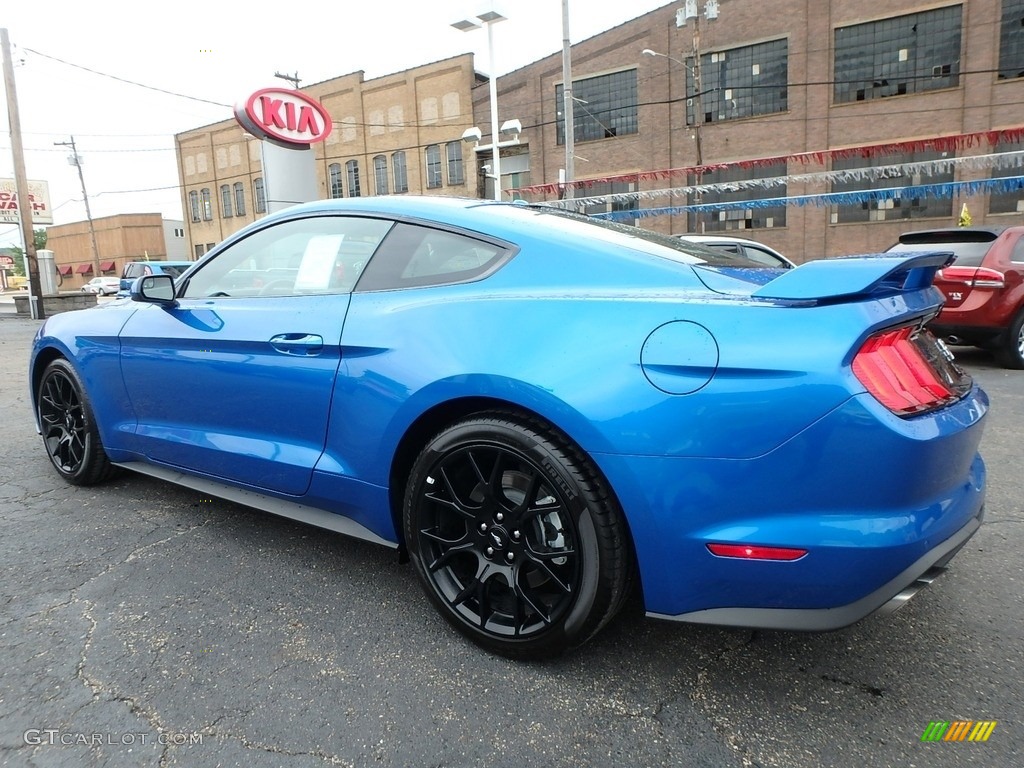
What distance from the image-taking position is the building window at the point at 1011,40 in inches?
993

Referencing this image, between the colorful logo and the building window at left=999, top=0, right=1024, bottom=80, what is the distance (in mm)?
32172

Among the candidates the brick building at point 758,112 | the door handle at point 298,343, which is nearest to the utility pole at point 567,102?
the brick building at point 758,112

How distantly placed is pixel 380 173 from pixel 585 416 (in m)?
42.9

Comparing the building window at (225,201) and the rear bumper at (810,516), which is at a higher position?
the building window at (225,201)

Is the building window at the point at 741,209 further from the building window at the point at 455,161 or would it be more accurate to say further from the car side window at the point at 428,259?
the car side window at the point at 428,259

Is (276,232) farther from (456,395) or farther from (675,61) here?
(675,61)

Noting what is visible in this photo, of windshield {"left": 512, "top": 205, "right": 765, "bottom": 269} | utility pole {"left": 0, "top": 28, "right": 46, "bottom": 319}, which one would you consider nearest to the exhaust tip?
windshield {"left": 512, "top": 205, "right": 765, "bottom": 269}

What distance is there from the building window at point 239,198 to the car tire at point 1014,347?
51389 millimetres

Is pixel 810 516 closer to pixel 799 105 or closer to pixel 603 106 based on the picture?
pixel 799 105

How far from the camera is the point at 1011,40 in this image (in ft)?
A: 83.7

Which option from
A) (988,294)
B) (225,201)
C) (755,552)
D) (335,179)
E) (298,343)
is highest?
(335,179)

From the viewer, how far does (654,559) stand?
185 cm

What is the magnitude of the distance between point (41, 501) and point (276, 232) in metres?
2.13

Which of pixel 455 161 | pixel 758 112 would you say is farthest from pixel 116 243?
pixel 758 112
